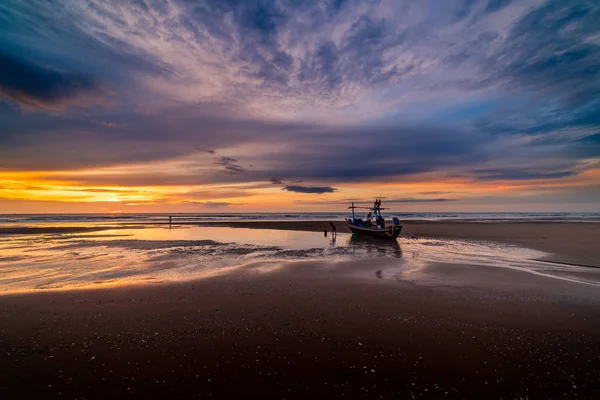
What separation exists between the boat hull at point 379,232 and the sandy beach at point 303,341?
23767 mm

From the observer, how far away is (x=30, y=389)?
6.46m

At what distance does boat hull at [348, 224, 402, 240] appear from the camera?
38.8 metres

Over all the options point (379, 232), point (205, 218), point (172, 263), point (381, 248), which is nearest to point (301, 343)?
point (172, 263)

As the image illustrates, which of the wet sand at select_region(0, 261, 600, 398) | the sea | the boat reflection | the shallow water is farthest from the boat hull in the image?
the sea

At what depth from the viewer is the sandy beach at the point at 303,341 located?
669 cm

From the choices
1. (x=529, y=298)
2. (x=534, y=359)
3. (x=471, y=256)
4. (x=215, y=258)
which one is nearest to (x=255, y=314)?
(x=534, y=359)

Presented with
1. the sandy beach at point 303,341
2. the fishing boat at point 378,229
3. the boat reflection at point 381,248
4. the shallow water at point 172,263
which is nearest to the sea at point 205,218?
the fishing boat at point 378,229

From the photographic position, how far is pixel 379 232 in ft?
138

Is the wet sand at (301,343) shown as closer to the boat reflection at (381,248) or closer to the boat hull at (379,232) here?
the boat reflection at (381,248)

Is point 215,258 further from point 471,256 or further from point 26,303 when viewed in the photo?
point 471,256

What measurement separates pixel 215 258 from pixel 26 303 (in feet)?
40.4

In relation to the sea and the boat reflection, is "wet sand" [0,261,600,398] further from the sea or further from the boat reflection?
the sea

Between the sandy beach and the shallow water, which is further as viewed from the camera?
the shallow water

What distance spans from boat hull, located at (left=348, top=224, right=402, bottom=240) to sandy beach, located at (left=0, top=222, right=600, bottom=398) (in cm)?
2377
